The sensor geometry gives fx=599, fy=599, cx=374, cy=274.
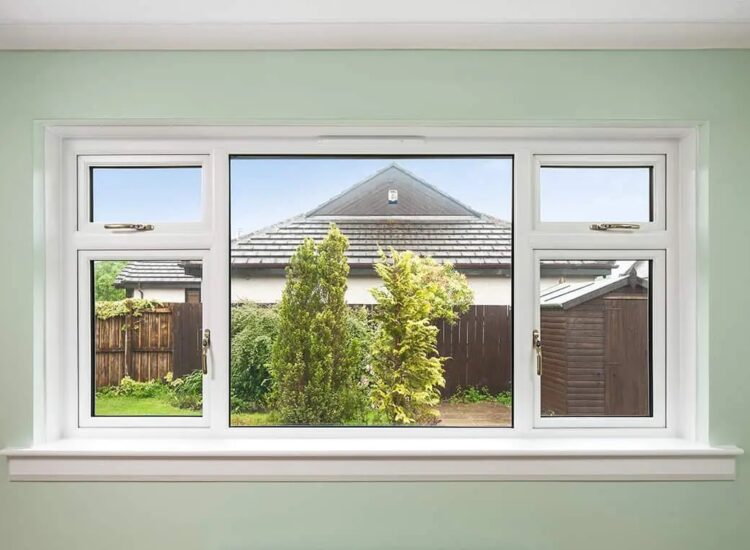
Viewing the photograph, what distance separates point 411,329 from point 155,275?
0.95m

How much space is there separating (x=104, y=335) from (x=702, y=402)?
6.97 ft

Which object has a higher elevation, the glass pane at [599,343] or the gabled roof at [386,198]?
the gabled roof at [386,198]

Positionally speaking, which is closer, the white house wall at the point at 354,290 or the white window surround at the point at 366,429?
the white window surround at the point at 366,429

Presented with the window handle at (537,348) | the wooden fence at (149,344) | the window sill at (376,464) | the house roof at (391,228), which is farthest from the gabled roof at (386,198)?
the window sill at (376,464)

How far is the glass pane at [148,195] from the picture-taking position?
218 cm

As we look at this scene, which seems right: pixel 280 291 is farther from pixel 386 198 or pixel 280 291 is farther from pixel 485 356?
pixel 485 356

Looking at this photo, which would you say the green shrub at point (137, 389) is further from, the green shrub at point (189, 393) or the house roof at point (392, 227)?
the house roof at point (392, 227)
